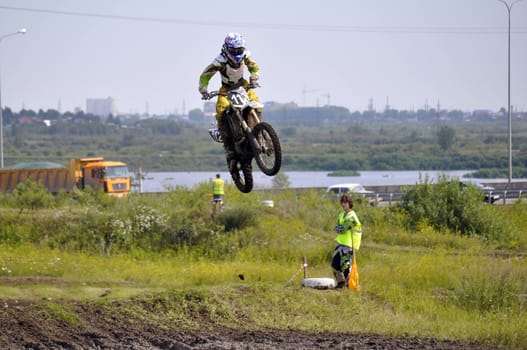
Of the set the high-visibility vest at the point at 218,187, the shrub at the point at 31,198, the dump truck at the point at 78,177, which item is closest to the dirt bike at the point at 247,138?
the high-visibility vest at the point at 218,187

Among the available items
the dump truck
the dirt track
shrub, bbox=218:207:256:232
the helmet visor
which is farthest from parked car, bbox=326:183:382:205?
the helmet visor

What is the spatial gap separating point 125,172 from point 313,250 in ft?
92.6

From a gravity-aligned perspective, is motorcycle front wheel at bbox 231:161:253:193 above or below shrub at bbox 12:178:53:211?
above

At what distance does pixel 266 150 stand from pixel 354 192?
33.3 metres

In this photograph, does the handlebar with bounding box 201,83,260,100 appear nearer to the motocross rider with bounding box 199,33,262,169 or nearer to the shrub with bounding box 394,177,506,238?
the motocross rider with bounding box 199,33,262,169

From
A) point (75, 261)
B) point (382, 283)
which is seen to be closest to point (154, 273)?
point (75, 261)

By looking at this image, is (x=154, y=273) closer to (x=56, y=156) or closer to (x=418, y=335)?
(x=418, y=335)

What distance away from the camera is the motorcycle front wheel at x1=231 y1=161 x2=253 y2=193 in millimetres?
15891

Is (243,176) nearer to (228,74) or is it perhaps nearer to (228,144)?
(228,144)

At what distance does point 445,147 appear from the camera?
295 ft

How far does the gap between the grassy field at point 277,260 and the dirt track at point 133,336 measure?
80 cm

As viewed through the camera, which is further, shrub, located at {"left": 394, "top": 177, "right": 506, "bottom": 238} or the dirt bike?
shrub, located at {"left": 394, "top": 177, "right": 506, "bottom": 238}

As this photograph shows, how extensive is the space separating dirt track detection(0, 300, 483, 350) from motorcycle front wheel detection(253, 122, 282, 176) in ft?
13.0

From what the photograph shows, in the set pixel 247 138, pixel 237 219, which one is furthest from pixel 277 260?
pixel 247 138
